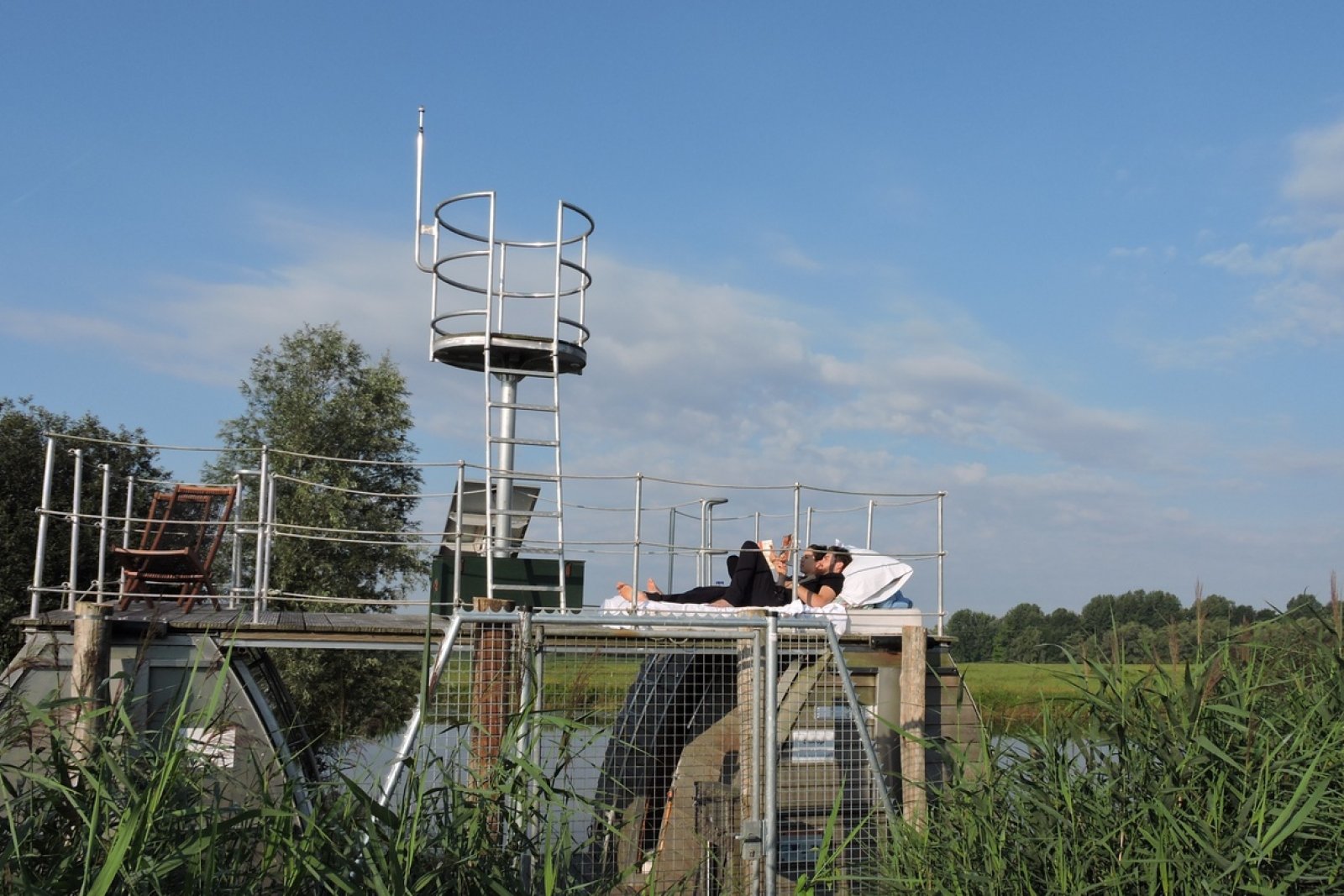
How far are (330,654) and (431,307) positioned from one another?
564 inches

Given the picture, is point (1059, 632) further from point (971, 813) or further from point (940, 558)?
point (940, 558)

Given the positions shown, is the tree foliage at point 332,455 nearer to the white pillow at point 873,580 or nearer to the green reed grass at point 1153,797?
the white pillow at point 873,580

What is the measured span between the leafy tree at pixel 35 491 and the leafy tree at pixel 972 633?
15934 mm

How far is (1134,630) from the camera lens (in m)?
6.02

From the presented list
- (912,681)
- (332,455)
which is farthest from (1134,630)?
(332,455)

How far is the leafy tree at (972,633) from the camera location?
821 cm

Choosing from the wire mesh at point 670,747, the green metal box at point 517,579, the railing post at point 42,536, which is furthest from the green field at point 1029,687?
the railing post at point 42,536

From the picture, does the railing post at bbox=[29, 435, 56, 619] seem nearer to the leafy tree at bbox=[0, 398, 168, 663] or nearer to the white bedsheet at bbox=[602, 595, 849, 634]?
the white bedsheet at bbox=[602, 595, 849, 634]

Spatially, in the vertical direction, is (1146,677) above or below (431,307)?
below

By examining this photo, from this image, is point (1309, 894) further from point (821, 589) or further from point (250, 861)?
point (821, 589)

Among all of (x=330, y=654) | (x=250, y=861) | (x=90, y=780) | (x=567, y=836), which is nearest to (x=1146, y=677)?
(x=567, y=836)

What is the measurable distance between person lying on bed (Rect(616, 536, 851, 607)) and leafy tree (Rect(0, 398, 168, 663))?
1492cm

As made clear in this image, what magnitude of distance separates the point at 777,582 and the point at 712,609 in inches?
28.5

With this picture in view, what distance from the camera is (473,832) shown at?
4.43 m
